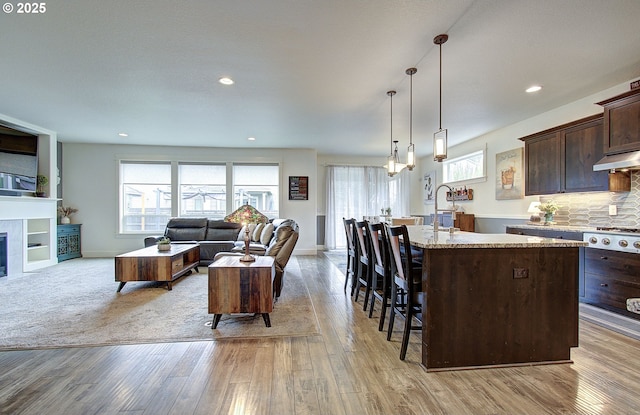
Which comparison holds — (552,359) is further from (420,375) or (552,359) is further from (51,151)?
(51,151)

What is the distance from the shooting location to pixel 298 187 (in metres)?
7.32

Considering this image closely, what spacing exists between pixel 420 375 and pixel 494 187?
4.73 meters

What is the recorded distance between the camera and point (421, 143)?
256 inches

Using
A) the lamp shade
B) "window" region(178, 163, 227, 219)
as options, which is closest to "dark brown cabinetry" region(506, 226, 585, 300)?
the lamp shade

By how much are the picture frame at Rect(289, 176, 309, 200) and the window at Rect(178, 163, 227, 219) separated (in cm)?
161

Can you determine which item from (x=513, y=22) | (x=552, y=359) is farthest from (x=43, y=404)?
(x=513, y=22)

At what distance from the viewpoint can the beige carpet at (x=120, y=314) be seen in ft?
8.60

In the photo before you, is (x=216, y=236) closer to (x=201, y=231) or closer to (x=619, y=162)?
(x=201, y=231)

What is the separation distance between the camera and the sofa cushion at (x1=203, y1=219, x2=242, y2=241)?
633cm

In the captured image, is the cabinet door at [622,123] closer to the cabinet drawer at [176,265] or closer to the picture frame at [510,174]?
the picture frame at [510,174]

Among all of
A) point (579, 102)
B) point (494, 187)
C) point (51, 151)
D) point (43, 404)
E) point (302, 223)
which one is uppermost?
point (579, 102)

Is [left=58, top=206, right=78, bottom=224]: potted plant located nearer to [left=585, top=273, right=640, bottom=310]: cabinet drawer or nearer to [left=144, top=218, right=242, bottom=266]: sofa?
[left=144, top=218, right=242, bottom=266]: sofa

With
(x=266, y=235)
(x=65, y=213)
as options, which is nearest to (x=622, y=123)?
(x=266, y=235)

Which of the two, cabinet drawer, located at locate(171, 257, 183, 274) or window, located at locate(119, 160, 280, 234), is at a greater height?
window, located at locate(119, 160, 280, 234)
